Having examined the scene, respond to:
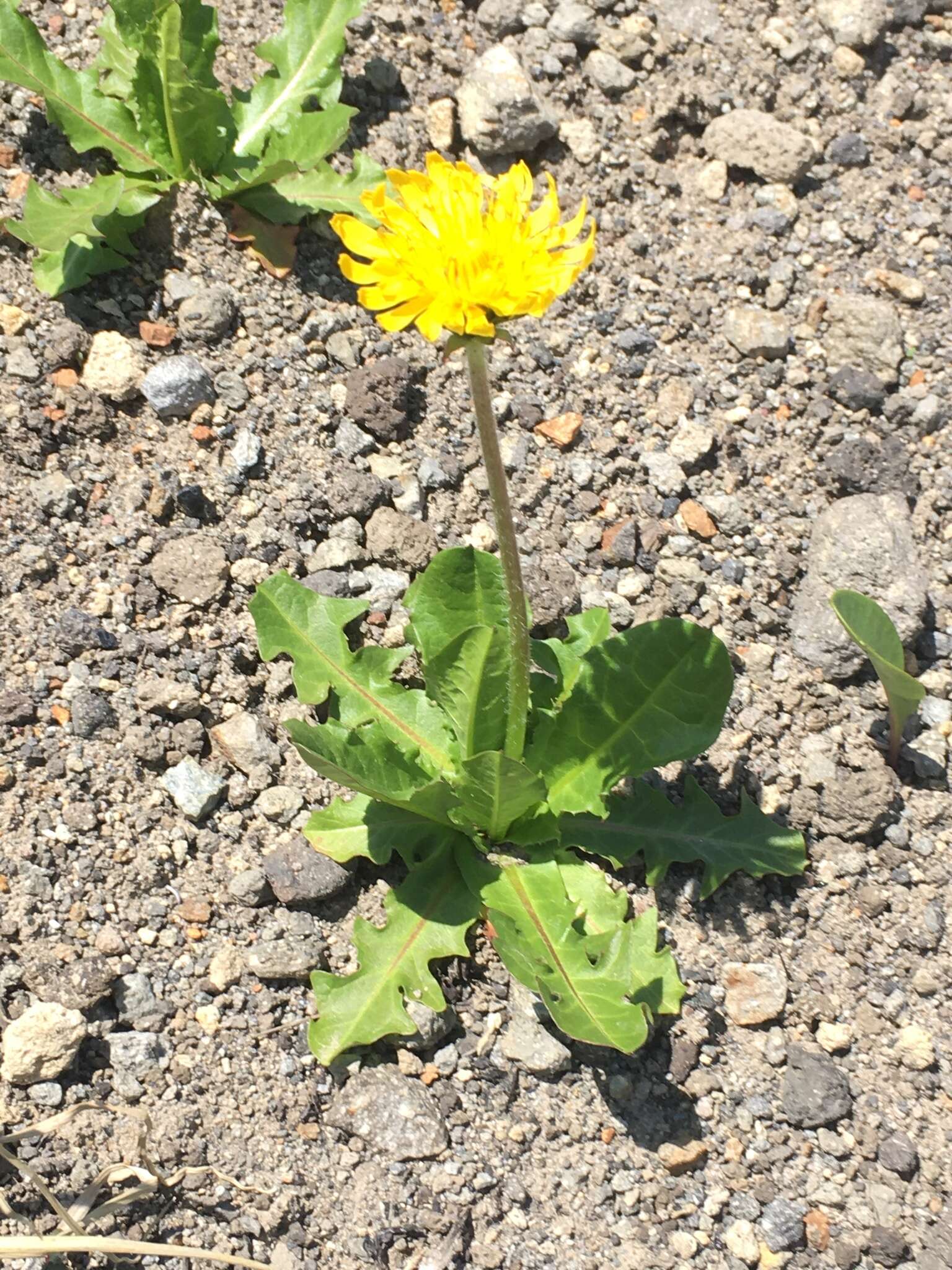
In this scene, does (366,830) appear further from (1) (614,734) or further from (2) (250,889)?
(1) (614,734)

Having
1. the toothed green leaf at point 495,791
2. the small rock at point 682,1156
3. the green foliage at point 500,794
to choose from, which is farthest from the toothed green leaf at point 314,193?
the small rock at point 682,1156

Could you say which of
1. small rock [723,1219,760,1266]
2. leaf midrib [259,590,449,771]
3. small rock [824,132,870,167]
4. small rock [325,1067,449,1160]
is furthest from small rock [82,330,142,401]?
small rock [723,1219,760,1266]

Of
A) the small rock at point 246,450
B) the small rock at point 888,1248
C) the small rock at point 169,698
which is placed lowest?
the small rock at point 888,1248

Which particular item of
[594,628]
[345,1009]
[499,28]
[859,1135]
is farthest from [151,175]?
[859,1135]

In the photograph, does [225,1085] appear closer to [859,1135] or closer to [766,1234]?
[766,1234]

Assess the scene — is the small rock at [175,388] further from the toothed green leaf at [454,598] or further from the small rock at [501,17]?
the small rock at [501,17]
